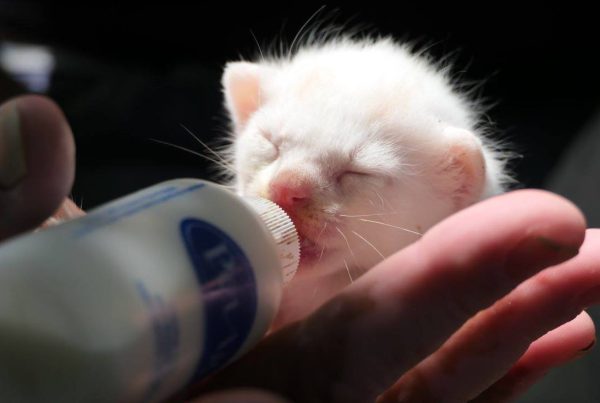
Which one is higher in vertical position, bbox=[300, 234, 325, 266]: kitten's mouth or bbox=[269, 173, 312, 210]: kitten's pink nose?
bbox=[269, 173, 312, 210]: kitten's pink nose

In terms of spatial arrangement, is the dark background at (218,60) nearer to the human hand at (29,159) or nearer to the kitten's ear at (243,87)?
the kitten's ear at (243,87)

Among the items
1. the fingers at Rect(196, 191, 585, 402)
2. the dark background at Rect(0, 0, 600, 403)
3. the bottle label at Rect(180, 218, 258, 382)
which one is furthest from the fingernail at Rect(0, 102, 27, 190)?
the dark background at Rect(0, 0, 600, 403)

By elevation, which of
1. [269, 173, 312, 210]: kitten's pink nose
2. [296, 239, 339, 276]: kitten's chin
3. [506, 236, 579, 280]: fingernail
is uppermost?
[506, 236, 579, 280]: fingernail

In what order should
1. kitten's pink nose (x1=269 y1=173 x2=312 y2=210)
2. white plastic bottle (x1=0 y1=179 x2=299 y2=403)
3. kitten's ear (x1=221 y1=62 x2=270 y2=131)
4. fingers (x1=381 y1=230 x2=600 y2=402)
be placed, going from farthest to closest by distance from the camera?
kitten's ear (x1=221 y1=62 x2=270 y2=131) → kitten's pink nose (x1=269 y1=173 x2=312 y2=210) → fingers (x1=381 y1=230 x2=600 y2=402) → white plastic bottle (x1=0 y1=179 x2=299 y2=403)

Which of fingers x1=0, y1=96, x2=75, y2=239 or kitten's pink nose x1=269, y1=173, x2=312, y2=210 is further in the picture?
kitten's pink nose x1=269, y1=173, x2=312, y2=210

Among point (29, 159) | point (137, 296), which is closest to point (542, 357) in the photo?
point (137, 296)

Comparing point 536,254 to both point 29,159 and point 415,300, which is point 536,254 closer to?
point 415,300

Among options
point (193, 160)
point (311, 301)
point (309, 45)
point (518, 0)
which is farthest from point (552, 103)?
point (311, 301)

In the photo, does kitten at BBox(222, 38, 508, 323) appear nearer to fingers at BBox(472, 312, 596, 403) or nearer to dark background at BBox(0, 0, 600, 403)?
fingers at BBox(472, 312, 596, 403)

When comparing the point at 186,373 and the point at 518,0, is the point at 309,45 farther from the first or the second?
the point at 186,373
